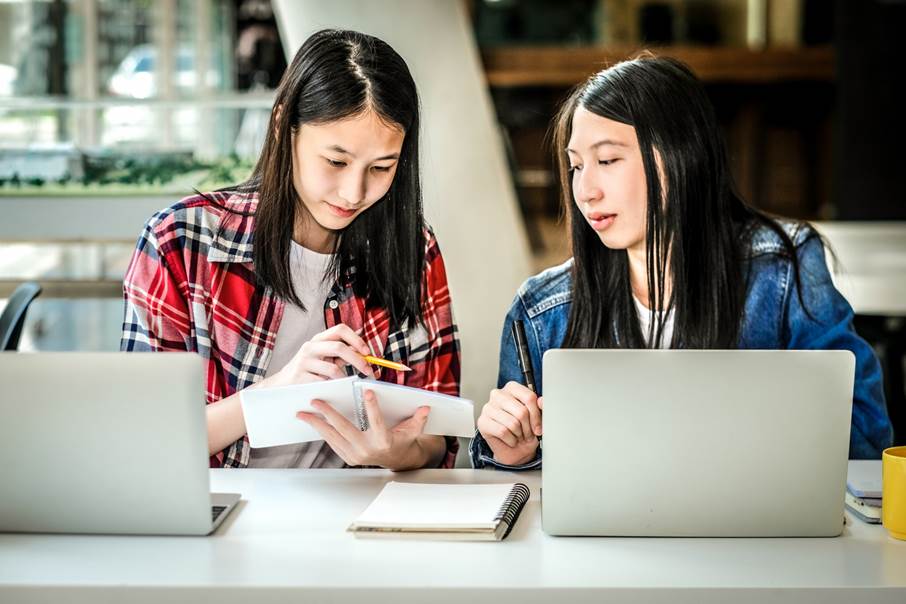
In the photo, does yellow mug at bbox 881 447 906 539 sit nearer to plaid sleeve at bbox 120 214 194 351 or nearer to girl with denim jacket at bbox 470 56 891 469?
girl with denim jacket at bbox 470 56 891 469

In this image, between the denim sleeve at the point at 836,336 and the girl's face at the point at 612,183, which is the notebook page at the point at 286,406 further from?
the denim sleeve at the point at 836,336

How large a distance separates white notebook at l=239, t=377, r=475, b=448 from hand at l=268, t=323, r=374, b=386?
0.26 ft

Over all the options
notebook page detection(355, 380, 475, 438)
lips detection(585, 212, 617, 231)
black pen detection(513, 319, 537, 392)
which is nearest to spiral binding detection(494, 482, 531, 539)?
notebook page detection(355, 380, 475, 438)

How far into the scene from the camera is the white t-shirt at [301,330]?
183 cm

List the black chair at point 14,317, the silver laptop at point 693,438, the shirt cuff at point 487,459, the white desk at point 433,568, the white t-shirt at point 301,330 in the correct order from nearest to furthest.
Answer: the white desk at point 433,568 → the silver laptop at point 693,438 → the shirt cuff at point 487,459 → the white t-shirt at point 301,330 → the black chair at point 14,317

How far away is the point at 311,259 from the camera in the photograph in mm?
1881

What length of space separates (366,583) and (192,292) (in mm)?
821

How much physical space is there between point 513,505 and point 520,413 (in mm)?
205

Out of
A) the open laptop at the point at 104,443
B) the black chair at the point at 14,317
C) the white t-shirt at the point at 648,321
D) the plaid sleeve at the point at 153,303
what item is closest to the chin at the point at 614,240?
the white t-shirt at the point at 648,321

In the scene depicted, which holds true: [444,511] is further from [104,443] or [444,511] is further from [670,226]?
[670,226]

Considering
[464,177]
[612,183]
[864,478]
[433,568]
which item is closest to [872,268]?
[464,177]

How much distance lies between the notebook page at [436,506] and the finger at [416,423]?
0.25 feet

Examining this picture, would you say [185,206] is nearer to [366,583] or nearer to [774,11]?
[366,583]

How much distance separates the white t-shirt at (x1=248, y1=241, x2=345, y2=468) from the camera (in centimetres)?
183
